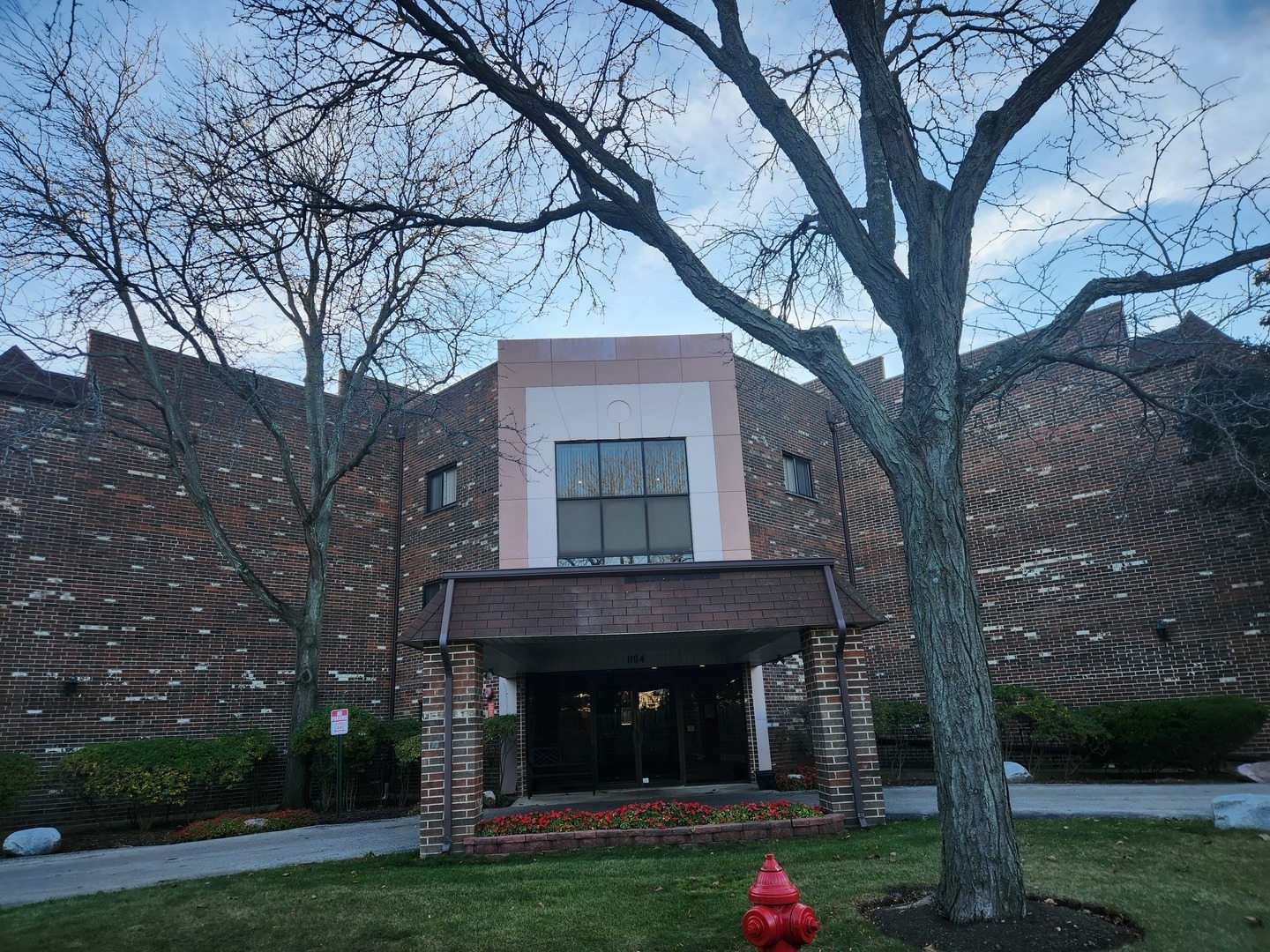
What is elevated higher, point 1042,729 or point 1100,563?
point 1100,563

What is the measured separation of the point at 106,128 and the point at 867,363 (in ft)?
53.5

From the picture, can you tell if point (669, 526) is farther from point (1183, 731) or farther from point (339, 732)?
point (1183, 731)

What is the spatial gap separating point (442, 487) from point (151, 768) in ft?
27.4

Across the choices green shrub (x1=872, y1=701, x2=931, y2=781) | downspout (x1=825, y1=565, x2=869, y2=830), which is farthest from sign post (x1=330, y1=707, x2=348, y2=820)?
green shrub (x1=872, y1=701, x2=931, y2=781)

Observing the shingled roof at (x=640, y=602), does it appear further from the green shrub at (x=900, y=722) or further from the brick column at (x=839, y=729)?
the green shrub at (x=900, y=722)

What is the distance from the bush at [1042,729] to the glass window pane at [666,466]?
6.98 metres

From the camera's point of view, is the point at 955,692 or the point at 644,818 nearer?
the point at 955,692

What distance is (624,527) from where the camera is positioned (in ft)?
54.7

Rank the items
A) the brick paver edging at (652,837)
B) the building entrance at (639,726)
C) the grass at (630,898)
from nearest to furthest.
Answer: the grass at (630,898)
the brick paver edging at (652,837)
the building entrance at (639,726)

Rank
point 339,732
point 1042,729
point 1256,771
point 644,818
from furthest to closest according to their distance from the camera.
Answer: point 1042,729
point 339,732
point 1256,771
point 644,818

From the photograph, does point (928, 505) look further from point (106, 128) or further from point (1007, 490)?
point (106, 128)

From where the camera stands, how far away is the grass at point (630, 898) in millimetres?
5543

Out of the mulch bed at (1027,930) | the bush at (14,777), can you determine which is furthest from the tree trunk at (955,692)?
the bush at (14,777)

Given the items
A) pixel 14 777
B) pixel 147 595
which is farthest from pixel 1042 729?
pixel 147 595
